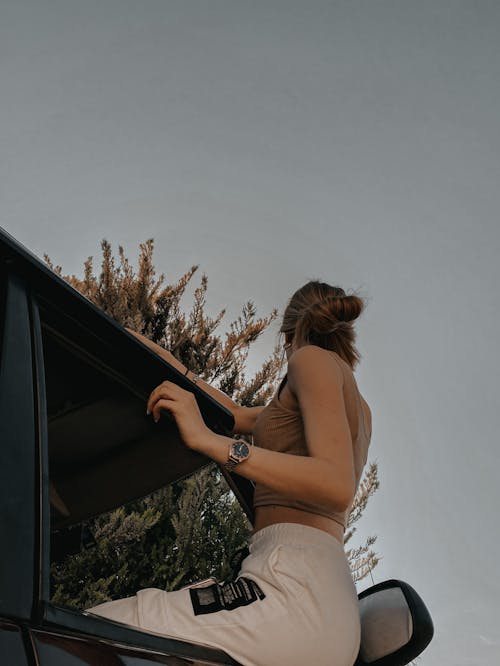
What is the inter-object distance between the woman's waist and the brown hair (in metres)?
0.73

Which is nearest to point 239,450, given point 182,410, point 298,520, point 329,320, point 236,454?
point 236,454

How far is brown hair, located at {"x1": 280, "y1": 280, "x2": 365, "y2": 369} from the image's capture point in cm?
221

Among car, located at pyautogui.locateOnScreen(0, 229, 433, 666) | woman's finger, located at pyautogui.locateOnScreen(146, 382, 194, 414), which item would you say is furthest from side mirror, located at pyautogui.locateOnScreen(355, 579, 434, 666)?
woman's finger, located at pyautogui.locateOnScreen(146, 382, 194, 414)

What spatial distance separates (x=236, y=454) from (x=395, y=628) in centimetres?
57

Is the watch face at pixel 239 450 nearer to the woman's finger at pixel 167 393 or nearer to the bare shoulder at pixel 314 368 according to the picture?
the woman's finger at pixel 167 393

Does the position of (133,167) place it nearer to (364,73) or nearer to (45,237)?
(45,237)

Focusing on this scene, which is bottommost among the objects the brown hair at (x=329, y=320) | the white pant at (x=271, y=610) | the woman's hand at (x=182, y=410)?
the white pant at (x=271, y=610)

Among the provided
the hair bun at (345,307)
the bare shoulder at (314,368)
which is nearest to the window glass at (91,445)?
the bare shoulder at (314,368)

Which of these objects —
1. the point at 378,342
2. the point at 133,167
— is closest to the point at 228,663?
the point at 133,167

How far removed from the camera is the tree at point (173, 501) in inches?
211

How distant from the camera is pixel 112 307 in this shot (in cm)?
700

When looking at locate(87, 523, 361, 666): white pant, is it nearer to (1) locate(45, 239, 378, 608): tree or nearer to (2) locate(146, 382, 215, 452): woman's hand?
(2) locate(146, 382, 215, 452): woman's hand

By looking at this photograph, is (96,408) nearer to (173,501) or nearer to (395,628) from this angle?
(395,628)

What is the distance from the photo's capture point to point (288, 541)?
148 centimetres
